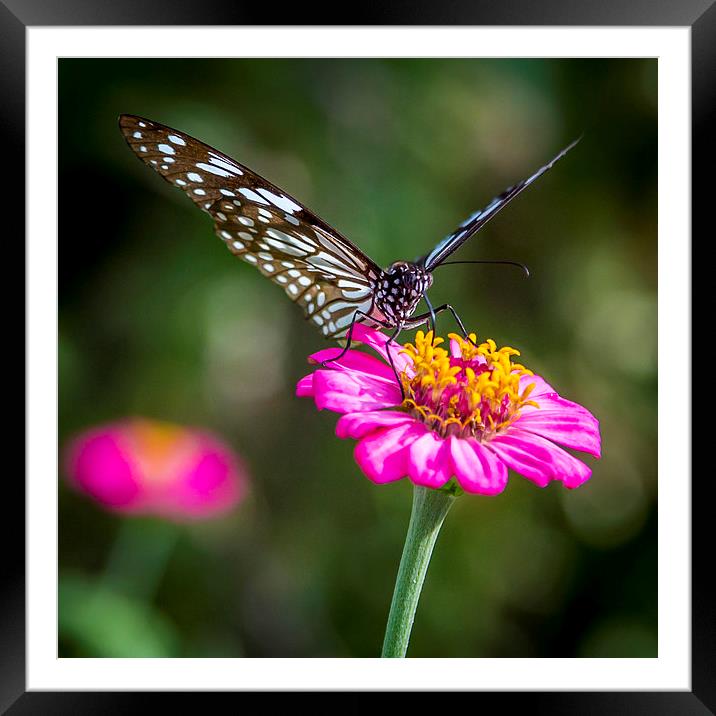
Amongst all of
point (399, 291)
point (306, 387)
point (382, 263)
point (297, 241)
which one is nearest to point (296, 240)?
point (297, 241)

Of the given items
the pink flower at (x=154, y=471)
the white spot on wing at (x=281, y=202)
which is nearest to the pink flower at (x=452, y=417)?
the white spot on wing at (x=281, y=202)

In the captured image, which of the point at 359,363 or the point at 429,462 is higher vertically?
the point at 359,363

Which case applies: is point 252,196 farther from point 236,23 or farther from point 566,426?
point 566,426

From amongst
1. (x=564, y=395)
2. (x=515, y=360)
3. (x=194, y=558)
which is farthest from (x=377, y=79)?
(x=194, y=558)

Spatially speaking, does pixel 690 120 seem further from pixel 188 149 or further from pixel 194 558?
pixel 194 558

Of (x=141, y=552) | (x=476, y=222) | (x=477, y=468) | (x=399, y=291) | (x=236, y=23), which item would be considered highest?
(x=236, y=23)

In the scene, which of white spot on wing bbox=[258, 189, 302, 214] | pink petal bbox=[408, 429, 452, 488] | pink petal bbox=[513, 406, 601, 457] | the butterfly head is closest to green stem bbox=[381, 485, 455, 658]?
pink petal bbox=[408, 429, 452, 488]
